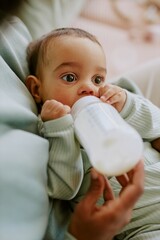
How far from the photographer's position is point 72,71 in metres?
0.87

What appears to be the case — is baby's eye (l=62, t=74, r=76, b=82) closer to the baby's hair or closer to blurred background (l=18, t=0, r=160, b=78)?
the baby's hair

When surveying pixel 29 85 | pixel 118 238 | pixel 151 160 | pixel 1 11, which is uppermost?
pixel 1 11

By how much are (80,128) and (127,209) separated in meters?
0.16

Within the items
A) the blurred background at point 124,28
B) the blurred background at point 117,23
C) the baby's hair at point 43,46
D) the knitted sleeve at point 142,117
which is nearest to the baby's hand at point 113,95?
the knitted sleeve at point 142,117

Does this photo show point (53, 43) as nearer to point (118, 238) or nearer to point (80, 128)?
point (80, 128)

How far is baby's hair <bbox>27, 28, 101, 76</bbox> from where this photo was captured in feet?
3.07

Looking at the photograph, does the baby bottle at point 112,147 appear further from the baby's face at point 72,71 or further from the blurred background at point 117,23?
the blurred background at point 117,23

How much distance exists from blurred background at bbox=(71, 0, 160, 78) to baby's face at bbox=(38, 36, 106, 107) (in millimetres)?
682

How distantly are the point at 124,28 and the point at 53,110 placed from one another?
1.24 meters

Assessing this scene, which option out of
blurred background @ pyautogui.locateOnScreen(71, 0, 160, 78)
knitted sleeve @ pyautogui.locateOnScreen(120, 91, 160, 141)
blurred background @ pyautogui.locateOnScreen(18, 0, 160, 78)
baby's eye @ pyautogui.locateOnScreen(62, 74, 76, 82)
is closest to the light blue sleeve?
baby's eye @ pyautogui.locateOnScreen(62, 74, 76, 82)

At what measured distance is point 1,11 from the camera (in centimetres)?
107

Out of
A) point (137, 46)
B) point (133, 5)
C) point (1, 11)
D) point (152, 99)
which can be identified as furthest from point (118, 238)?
point (133, 5)

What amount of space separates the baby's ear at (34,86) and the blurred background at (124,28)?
0.69 meters

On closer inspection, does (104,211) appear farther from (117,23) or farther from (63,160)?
(117,23)
